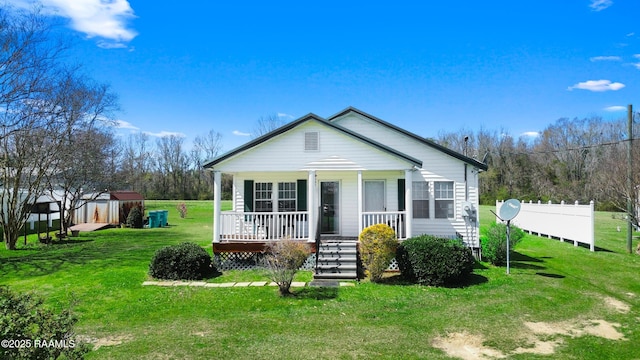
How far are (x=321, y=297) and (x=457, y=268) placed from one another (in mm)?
4054

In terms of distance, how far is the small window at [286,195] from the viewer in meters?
14.7

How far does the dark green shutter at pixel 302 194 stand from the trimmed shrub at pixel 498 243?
22.9 feet

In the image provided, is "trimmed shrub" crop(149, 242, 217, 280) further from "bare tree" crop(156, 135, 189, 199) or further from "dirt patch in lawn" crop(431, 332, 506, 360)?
"bare tree" crop(156, 135, 189, 199)

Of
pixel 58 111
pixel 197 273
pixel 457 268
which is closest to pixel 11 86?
pixel 58 111

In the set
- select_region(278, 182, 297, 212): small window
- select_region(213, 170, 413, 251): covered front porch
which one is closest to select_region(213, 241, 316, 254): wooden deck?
select_region(213, 170, 413, 251): covered front porch

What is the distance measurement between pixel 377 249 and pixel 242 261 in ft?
16.3

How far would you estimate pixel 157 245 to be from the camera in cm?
1809

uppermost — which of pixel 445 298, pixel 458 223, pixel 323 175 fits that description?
pixel 323 175

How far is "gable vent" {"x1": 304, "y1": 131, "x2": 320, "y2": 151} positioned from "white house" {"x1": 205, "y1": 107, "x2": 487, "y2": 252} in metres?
0.04

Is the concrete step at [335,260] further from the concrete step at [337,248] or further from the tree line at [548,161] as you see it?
the tree line at [548,161]

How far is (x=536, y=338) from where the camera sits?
6.74m

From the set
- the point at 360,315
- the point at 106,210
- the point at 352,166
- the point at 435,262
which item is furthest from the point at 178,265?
the point at 106,210

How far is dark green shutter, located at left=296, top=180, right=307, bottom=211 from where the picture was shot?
14.4 metres

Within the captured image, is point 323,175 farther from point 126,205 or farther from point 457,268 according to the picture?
point 126,205
